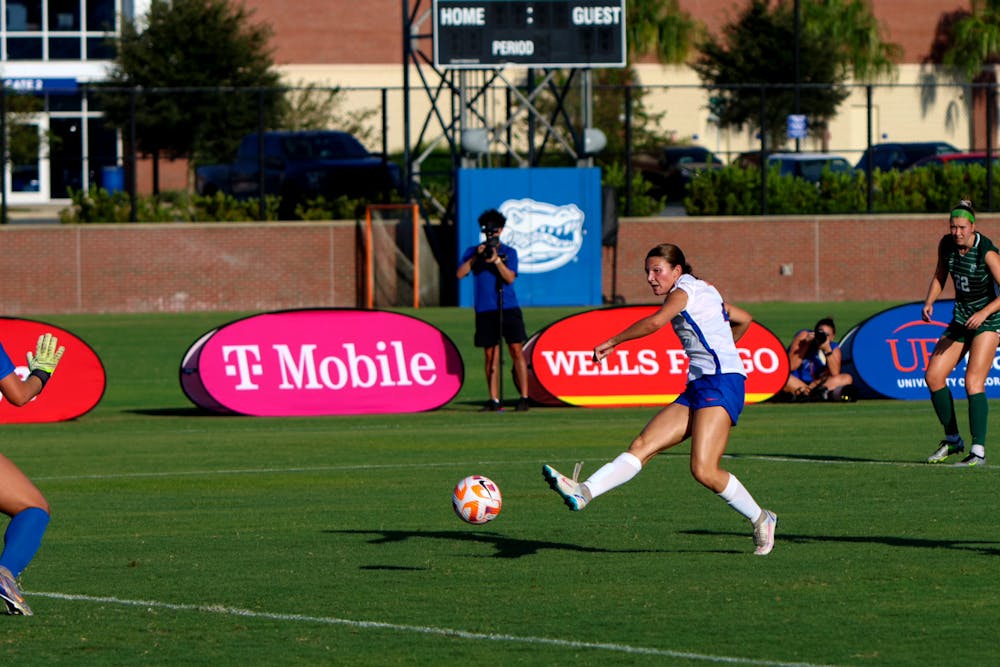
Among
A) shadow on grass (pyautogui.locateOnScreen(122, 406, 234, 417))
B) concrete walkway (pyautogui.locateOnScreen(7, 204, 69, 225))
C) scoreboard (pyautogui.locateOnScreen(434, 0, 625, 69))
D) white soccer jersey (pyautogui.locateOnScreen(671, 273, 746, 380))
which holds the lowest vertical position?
shadow on grass (pyautogui.locateOnScreen(122, 406, 234, 417))

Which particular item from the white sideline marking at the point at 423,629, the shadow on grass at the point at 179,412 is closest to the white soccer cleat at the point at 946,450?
the white sideline marking at the point at 423,629

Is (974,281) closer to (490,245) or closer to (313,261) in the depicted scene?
(490,245)

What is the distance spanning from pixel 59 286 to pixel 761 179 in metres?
14.1

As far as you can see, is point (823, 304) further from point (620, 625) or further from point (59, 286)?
point (620, 625)

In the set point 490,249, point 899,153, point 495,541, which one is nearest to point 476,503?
point 495,541

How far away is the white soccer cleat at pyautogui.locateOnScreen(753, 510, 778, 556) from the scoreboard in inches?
857

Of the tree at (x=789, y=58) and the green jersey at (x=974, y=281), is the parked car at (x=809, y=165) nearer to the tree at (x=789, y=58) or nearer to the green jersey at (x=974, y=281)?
the tree at (x=789, y=58)

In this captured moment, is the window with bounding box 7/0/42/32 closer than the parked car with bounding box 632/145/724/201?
No

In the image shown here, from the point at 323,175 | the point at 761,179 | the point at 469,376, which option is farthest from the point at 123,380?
the point at 761,179

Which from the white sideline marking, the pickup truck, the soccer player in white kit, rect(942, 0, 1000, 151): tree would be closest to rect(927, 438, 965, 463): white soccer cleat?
the soccer player in white kit

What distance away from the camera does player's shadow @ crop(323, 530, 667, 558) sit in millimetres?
10500

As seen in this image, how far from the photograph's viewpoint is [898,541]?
10.6m

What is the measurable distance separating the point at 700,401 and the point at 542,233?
23.2 m

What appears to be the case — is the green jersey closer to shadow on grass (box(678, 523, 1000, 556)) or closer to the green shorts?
the green shorts
